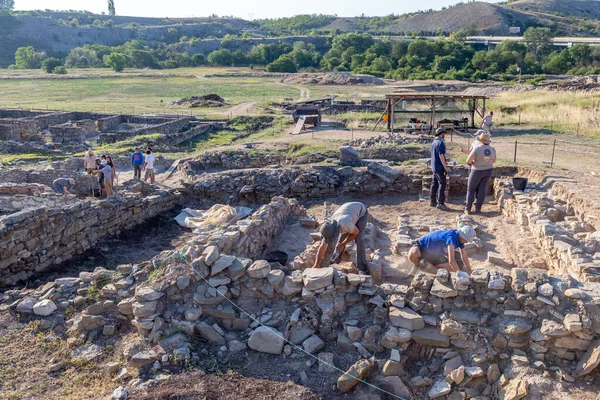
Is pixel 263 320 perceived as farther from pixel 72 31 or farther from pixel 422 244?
pixel 72 31

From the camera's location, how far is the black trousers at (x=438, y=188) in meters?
11.7

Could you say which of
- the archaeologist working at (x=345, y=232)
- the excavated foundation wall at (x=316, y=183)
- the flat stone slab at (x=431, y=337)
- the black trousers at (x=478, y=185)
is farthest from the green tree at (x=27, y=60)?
the flat stone slab at (x=431, y=337)

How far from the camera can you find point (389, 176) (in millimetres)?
13602

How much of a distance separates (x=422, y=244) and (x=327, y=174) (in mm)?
6352

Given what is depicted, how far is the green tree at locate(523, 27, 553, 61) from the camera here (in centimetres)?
7068

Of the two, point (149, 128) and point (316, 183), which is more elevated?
point (316, 183)

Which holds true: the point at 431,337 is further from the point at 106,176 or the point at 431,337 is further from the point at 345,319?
the point at 106,176

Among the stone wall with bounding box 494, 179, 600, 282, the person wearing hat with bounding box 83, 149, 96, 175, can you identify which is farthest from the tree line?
the person wearing hat with bounding box 83, 149, 96, 175

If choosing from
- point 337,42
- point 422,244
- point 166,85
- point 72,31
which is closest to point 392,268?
point 422,244

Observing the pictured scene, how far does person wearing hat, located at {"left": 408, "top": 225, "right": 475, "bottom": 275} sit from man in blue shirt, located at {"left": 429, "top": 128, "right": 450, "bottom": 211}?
380cm

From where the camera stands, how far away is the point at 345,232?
7.58 m

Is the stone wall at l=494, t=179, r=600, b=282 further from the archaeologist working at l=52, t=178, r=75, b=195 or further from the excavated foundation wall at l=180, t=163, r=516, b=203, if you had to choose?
the archaeologist working at l=52, t=178, r=75, b=195

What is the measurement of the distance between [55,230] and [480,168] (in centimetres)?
877

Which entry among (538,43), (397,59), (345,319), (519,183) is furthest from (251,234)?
(538,43)
